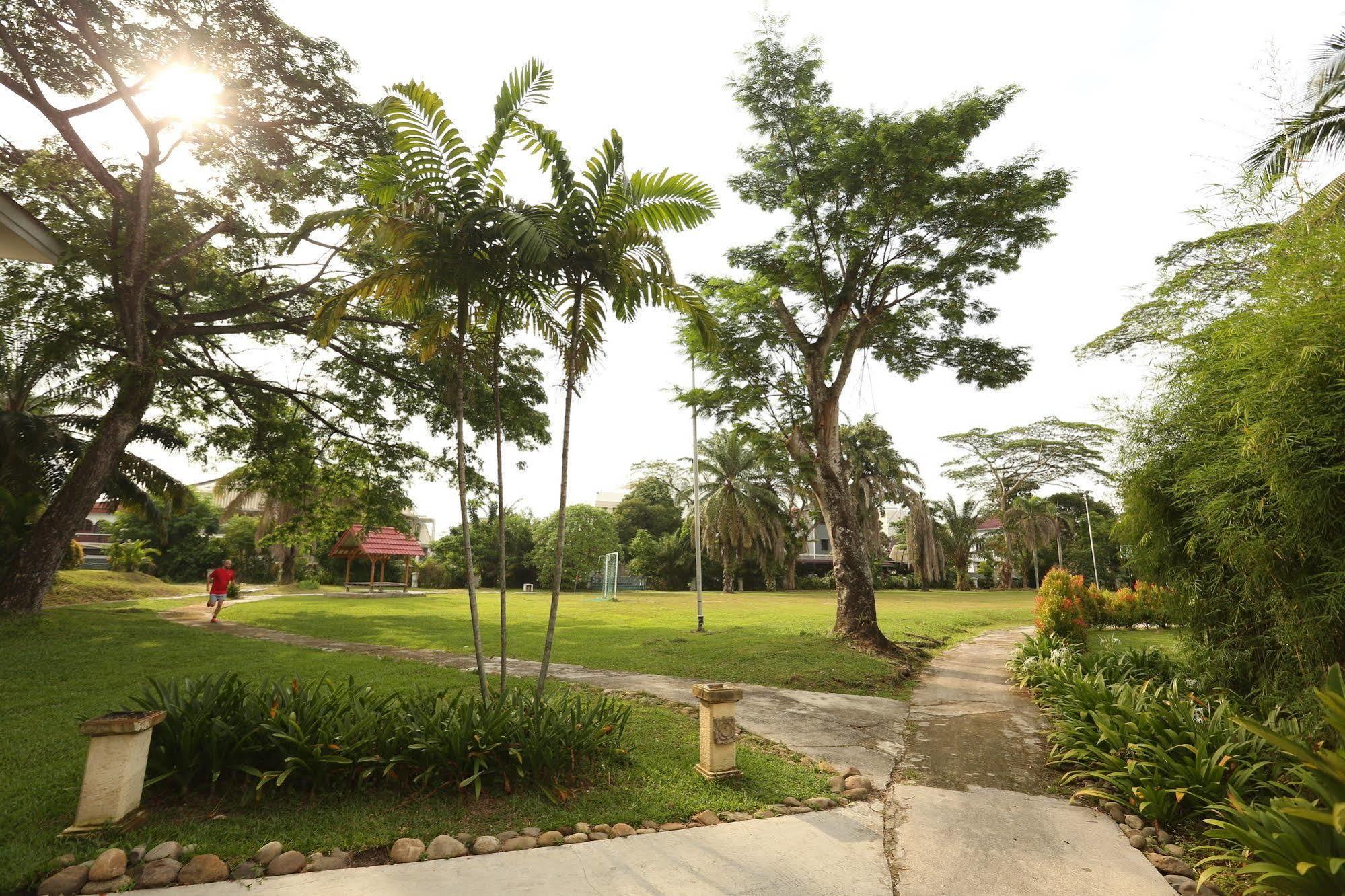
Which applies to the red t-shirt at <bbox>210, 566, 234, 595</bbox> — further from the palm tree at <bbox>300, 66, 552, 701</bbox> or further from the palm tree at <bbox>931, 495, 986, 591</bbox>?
the palm tree at <bbox>931, 495, 986, 591</bbox>

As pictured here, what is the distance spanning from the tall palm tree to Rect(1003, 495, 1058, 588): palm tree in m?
45.0

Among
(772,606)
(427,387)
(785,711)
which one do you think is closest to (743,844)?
(785,711)

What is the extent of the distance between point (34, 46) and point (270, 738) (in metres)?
13.9

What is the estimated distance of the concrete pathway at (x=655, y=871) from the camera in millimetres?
3115

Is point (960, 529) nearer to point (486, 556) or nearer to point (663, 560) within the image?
point (663, 560)

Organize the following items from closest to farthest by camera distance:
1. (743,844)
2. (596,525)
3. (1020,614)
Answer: (743,844) → (1020,614) → (596,525)

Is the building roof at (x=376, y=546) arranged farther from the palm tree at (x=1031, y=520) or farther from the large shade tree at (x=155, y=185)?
the palm tree at (x=1031, y=520)

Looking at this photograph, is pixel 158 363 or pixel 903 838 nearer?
pixel 903 838

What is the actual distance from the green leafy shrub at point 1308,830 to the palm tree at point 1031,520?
45.1m

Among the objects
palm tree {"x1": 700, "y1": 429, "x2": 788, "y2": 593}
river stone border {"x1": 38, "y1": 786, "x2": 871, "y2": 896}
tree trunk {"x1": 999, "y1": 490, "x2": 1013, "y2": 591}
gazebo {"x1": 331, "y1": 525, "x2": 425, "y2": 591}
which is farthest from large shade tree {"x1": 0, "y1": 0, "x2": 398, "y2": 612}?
tree trunk {"x1": 999, "y1": 490, "x2": 1013, "y2": 591}

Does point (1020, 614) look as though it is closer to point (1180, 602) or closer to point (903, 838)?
point (1180, 602)

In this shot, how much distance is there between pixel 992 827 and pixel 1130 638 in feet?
45.2

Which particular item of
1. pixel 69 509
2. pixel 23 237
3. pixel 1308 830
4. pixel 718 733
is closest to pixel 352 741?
pixel 718 733

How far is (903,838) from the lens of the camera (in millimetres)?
4035
